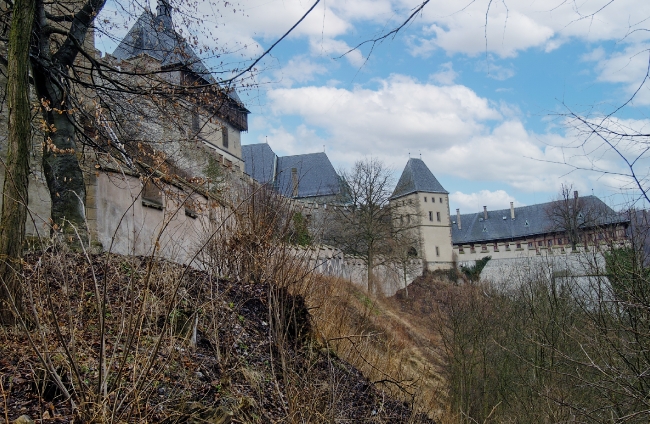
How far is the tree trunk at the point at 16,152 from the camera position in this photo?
13.3 feet

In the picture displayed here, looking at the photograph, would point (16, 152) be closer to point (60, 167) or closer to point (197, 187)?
point (197, 187)

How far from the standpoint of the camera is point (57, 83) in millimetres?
6789

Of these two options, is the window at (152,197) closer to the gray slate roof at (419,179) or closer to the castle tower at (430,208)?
the castle tower at (430,208)

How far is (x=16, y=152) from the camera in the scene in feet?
13.9

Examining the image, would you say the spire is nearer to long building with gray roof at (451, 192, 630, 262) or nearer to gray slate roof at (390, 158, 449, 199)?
long building with gray roof at (451, 192, 630, 262)

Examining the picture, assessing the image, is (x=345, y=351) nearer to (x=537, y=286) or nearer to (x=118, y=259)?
(x=118, y=259)

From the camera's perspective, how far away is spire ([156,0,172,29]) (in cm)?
721

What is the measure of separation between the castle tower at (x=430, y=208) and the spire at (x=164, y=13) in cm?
4015

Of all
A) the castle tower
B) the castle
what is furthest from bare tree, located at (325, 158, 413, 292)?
the castle tower

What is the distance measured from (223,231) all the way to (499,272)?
36.9 meters

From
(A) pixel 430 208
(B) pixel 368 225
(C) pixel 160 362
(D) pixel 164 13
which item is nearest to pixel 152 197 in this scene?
(D) pixel 164 13

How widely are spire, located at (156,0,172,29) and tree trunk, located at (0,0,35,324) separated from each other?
2.91 metres

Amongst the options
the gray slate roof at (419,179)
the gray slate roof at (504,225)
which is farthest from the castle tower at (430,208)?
the gray slate roof at (504,225)

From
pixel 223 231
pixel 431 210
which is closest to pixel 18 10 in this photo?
pixel 223 231
